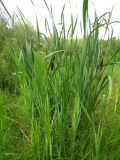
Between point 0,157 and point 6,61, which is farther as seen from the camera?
point 6,61

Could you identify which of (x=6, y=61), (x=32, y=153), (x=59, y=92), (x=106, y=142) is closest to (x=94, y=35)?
(x=59, y=92)

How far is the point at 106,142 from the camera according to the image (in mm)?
1619

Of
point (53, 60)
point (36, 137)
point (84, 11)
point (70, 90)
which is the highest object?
point (84, 11)

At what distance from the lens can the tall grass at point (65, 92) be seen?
1.48 meters

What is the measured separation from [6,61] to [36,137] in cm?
281

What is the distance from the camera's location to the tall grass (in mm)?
1476

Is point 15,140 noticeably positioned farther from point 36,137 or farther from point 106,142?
point 106,142

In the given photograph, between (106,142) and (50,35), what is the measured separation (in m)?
0.70

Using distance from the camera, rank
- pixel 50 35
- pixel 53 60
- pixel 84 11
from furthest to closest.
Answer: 1. pixel 50 35
2. pixel 53 60
3. pixel 84 11

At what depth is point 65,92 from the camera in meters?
1.49

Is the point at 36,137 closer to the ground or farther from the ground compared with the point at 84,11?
closer to the ground

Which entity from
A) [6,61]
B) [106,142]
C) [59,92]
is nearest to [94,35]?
[59,92]

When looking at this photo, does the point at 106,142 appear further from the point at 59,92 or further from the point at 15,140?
the point at 15,140

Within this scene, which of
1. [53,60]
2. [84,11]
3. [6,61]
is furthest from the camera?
[6,61]
